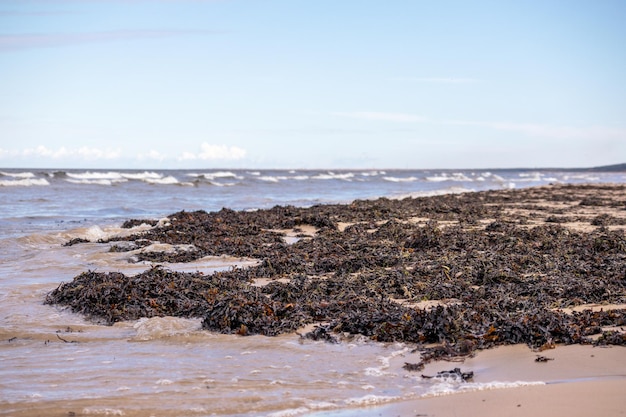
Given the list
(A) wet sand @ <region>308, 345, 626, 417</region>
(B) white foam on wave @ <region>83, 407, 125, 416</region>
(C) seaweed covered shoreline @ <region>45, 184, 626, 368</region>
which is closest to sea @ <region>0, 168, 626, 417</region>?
(B) white foam on wave @ <region>83, 407, 125, 416</region>

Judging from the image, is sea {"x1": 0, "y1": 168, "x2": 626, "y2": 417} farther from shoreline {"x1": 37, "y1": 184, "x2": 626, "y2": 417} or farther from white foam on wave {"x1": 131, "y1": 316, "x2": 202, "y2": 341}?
shoreline {"x1": 37, "y1": 184, "x2": 626, "y2": 417}

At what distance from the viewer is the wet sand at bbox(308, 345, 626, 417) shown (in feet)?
11.4

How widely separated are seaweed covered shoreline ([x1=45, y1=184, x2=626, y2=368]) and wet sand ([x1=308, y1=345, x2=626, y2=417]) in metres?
0.24

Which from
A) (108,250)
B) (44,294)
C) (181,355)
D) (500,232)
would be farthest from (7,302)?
(500,232)

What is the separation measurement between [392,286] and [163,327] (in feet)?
8.65

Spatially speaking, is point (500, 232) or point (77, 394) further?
point (500, 232)

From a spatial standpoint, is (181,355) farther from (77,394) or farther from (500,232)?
(500,232)

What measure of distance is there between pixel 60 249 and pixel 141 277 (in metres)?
4.71

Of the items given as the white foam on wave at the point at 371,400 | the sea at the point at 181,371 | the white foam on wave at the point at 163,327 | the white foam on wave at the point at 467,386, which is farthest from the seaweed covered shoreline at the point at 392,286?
the white foam on wave at the point at 371,400

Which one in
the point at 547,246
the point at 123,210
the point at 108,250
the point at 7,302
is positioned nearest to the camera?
the point at 7,302

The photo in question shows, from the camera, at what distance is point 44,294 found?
7211 mm

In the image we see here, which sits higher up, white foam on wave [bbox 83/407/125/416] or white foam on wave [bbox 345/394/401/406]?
white foam on wave [bbox 345/394/401/406]

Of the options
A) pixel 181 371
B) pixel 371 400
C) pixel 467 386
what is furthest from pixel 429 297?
pixel 181 371

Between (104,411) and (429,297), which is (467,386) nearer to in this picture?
(104,411)
